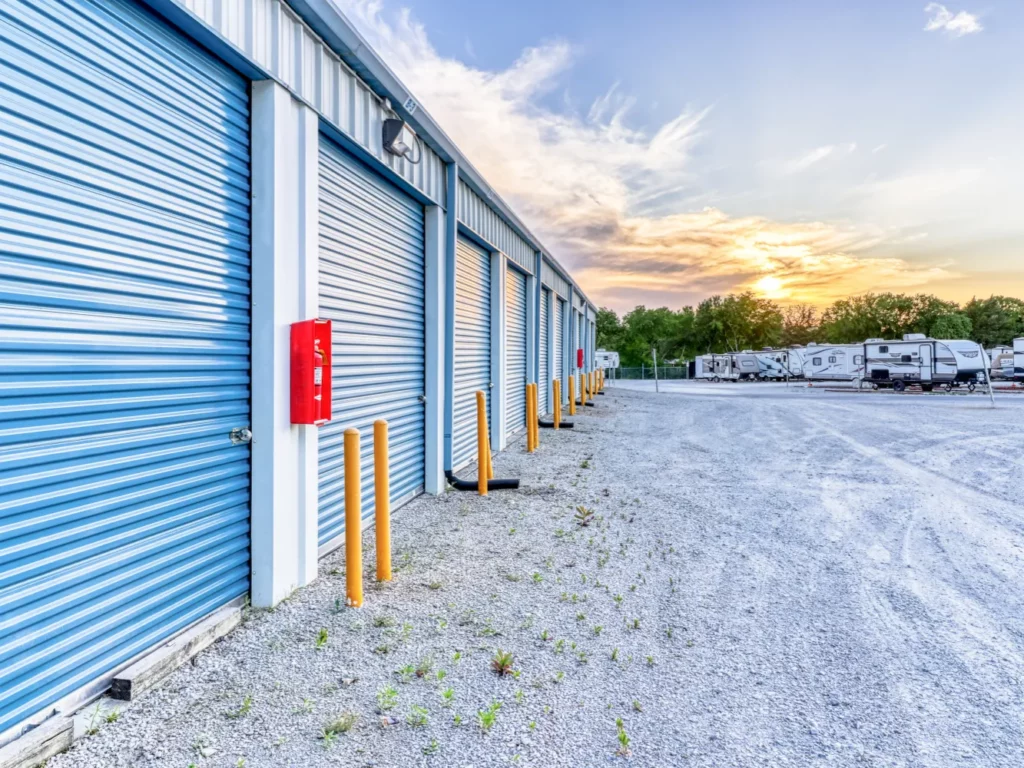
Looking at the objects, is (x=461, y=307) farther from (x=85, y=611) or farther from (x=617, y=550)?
(x=85, y=611)

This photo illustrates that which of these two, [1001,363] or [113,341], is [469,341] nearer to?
[113,341]

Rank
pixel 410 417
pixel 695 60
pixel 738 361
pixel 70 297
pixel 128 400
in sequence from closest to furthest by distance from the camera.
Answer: pixel 70 297
pixel 128 400
pixel 410 417
pixel 695 60
pixel 738 361

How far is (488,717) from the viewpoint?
2457mm

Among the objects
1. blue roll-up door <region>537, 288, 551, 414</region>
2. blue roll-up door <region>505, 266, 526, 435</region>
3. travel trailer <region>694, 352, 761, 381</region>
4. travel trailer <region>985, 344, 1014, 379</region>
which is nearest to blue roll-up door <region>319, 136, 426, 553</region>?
blue roll-up door <region>505, 266, 526, 435</region>

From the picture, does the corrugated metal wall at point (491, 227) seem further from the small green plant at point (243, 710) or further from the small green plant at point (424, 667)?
the small green plant at point (243, 710)

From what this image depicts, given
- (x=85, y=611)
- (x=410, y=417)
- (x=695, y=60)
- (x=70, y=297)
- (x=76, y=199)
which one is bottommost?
(x=85, y=611)

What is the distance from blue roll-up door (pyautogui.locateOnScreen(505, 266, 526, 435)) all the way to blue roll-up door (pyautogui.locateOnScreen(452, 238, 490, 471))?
4.13 ft

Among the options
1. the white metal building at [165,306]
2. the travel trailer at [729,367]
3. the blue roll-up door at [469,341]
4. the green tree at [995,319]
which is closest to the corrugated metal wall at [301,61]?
the white metal building at [165,306]

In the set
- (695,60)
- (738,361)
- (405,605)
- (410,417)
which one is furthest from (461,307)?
(738,361)

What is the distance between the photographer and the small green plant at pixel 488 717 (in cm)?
243

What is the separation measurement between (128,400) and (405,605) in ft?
6.59

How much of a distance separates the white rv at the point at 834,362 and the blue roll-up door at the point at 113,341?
1341 inches

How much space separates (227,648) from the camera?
300 cm

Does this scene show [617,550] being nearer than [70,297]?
No
